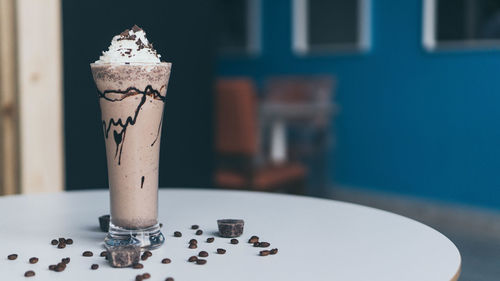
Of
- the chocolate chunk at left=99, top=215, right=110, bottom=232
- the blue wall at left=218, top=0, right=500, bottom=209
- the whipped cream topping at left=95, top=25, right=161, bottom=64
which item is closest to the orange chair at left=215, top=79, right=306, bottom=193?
the blue wall at left=218, top=0, right=500, bottom=209

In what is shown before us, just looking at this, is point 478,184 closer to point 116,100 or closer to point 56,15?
point 56,15

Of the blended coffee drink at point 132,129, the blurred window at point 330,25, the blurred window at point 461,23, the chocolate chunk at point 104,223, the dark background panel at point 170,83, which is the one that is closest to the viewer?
the blended coffee drink at point 132,129

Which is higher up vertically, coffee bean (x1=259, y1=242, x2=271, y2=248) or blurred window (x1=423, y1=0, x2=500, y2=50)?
blurred window (x1=423, y1=0, x2=500, y2=50)

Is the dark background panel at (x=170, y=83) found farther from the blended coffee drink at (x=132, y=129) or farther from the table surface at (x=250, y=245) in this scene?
the blended coffee drink at (x=132, y=129)

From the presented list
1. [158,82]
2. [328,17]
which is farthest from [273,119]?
[158,82]

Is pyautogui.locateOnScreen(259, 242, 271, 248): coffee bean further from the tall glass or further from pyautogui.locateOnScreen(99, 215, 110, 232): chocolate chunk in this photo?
pyautogui.locateOnScreen(99, 215, 110, 232): chocolate chunk

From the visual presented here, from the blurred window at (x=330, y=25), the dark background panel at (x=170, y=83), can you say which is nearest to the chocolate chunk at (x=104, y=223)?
the dark background panel at (x=170, y=83)
